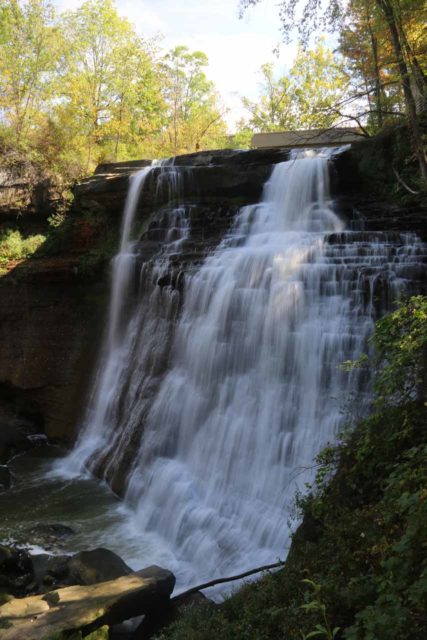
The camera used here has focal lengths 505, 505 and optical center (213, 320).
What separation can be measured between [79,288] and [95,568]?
9769 millimetres

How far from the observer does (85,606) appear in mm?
5598

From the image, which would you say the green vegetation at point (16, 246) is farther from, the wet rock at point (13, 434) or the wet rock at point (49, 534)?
the wet rock at point (49, 534)

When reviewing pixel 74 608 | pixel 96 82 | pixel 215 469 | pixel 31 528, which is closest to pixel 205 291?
pixel 215 469

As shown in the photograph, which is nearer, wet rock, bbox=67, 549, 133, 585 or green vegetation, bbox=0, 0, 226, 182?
wet rock, bbox=67, 549, 133, 585

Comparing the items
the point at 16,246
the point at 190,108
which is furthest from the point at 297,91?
the point at 16,246

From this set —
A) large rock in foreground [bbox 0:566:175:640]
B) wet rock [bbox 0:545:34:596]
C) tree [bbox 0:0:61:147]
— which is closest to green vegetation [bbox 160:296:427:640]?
large rock in foreground [bbox 0:566:175:640]

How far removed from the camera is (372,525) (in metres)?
4.22

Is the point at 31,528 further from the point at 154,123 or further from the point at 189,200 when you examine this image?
the point at 154,123

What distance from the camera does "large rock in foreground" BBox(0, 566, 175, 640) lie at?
5.29 m

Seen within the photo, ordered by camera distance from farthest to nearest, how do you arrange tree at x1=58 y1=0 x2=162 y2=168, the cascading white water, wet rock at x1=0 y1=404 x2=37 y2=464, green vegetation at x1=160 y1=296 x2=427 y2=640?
tree at x1=58 y1=0 x2=162 y2=168 < wet rock at x1=0 y1=404 x2=37 y2=464 < the cascading white water < green vegetation at x1=160 y1=296 x2=427 y2=640

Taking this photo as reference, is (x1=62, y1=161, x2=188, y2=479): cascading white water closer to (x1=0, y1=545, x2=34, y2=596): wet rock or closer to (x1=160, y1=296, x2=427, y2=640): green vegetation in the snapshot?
(x1=0, y1=545, x2=34, y2=596): wet rock

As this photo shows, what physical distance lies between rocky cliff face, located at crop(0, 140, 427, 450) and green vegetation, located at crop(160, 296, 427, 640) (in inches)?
354

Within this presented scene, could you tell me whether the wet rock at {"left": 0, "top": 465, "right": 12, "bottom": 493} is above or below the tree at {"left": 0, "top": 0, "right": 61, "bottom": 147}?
below

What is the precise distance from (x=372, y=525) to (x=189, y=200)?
12.5 metres
